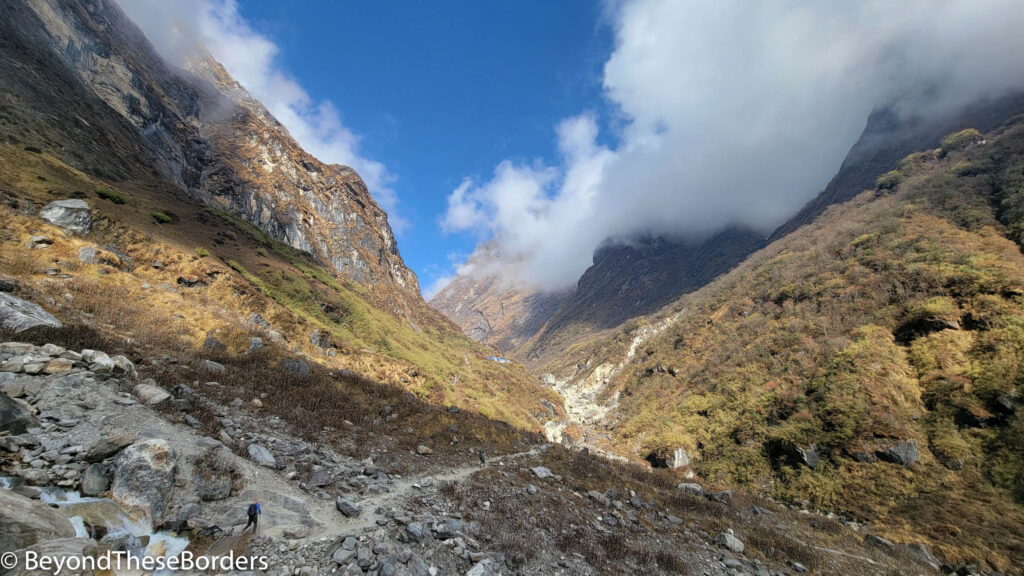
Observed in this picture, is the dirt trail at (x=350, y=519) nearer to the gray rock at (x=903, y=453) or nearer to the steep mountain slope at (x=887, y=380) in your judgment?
the steep mountain slope at (x=887, y=380)

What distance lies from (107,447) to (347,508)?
13.4 feet

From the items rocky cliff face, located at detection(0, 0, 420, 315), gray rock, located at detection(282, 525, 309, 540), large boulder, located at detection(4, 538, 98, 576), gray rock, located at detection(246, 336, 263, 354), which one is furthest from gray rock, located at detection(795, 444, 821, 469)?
rocky cliff face, located at detection(0, 0, 420, 315)

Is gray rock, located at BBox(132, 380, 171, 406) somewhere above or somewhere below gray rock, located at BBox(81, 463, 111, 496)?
above

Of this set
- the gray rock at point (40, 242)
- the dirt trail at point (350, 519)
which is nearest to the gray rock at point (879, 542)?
the dirt trail at point (350, 519)

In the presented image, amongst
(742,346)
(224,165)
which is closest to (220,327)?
(742,346)

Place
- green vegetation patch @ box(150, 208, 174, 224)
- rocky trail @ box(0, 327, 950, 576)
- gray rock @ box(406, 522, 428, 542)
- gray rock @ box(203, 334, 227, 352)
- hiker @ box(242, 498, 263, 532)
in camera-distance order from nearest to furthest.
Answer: rocky trail @ box(0, 327, 950, 576) → hiker @ box(242, 498, 263, 532) → gray rock @ box(406, 522, 428, 542) → gray rock @ box(203, 334, 227, 352) → green vegetation patch @ box(150, 208, 174, 224)

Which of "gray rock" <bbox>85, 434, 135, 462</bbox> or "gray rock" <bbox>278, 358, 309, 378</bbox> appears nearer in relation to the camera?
"gray rock" <bbox>85, 434, 135, 462</bbox>

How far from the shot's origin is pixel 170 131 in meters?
64.6

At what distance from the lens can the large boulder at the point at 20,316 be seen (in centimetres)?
794

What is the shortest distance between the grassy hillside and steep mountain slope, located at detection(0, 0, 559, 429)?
4.5 inches

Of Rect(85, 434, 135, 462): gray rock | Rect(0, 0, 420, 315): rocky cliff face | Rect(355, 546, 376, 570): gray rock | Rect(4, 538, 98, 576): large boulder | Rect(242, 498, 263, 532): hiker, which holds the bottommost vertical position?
Rect(355, 546, 376, 570): gray rock

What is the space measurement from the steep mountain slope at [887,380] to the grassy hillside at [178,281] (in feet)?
69.0

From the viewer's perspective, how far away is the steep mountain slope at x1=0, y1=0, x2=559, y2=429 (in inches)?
608

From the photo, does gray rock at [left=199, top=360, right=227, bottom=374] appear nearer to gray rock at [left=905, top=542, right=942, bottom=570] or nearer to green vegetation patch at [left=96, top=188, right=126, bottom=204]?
green vegetation patch at [left=96, top=188, right=126, bottom=204]
